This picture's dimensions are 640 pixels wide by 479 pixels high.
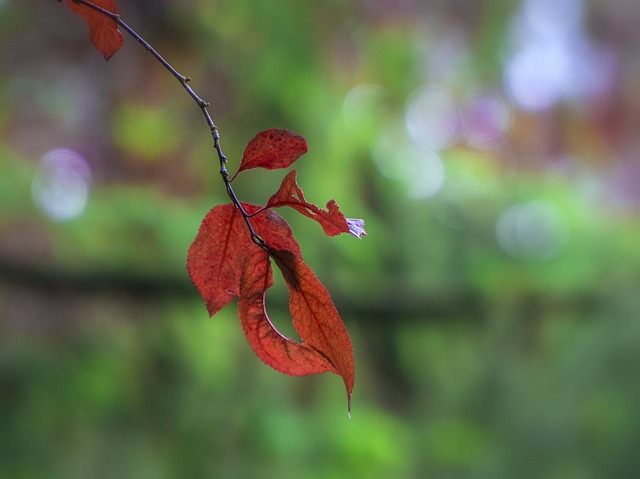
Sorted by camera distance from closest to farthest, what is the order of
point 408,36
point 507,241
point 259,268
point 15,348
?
point 259,268 → point 15,348 → point 408,36 → point 507,241

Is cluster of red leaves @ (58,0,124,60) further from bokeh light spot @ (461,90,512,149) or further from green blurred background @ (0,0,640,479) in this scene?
bokeh light spot @ (461,90,512,149)

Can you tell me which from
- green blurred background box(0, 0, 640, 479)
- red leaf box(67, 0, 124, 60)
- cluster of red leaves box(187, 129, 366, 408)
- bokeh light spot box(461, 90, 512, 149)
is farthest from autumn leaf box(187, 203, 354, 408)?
bokeh light spot box(461, 90, 512, 149)

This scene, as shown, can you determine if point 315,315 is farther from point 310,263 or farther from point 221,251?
point 310,263

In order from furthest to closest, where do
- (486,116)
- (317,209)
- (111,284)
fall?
(486,116)
(111,284)
(317,209)

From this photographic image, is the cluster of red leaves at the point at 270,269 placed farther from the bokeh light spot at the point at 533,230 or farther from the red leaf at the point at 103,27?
the bokeh light spot at the point at 533,230

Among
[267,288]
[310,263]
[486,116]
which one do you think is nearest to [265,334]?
[267,288]

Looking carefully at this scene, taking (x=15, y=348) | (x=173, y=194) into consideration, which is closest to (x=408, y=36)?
(x=173, y=194)

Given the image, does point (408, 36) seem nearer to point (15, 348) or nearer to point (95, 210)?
point (95, 210)
